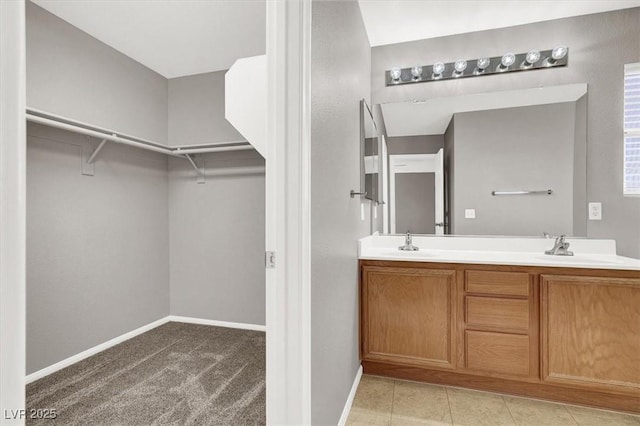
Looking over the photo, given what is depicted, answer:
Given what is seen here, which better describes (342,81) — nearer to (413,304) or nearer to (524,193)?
(413,304)

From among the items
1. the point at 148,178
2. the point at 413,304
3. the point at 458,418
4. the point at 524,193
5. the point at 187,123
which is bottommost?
the point at 458,418

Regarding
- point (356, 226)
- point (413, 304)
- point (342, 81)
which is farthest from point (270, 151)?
Answer: point (413, 304)

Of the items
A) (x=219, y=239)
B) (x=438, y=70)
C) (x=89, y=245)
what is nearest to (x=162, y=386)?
(x=89, y=245)

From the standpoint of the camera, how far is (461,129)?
2.54 metres

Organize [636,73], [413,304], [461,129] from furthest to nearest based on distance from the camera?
[461,129] < [636,73] < [413,304]

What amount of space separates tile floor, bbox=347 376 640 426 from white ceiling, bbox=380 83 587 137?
1.94 m

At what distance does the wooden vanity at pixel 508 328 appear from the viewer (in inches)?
69.6

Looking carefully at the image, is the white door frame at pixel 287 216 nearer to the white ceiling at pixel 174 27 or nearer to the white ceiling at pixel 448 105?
the white ceiling at pixel 174 27

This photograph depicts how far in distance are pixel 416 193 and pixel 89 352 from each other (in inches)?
117

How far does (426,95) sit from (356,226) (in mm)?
1366

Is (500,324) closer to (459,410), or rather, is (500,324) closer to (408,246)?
(459,410)

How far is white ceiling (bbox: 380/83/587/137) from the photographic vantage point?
2.36m

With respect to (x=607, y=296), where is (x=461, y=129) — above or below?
above

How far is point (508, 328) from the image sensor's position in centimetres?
192
